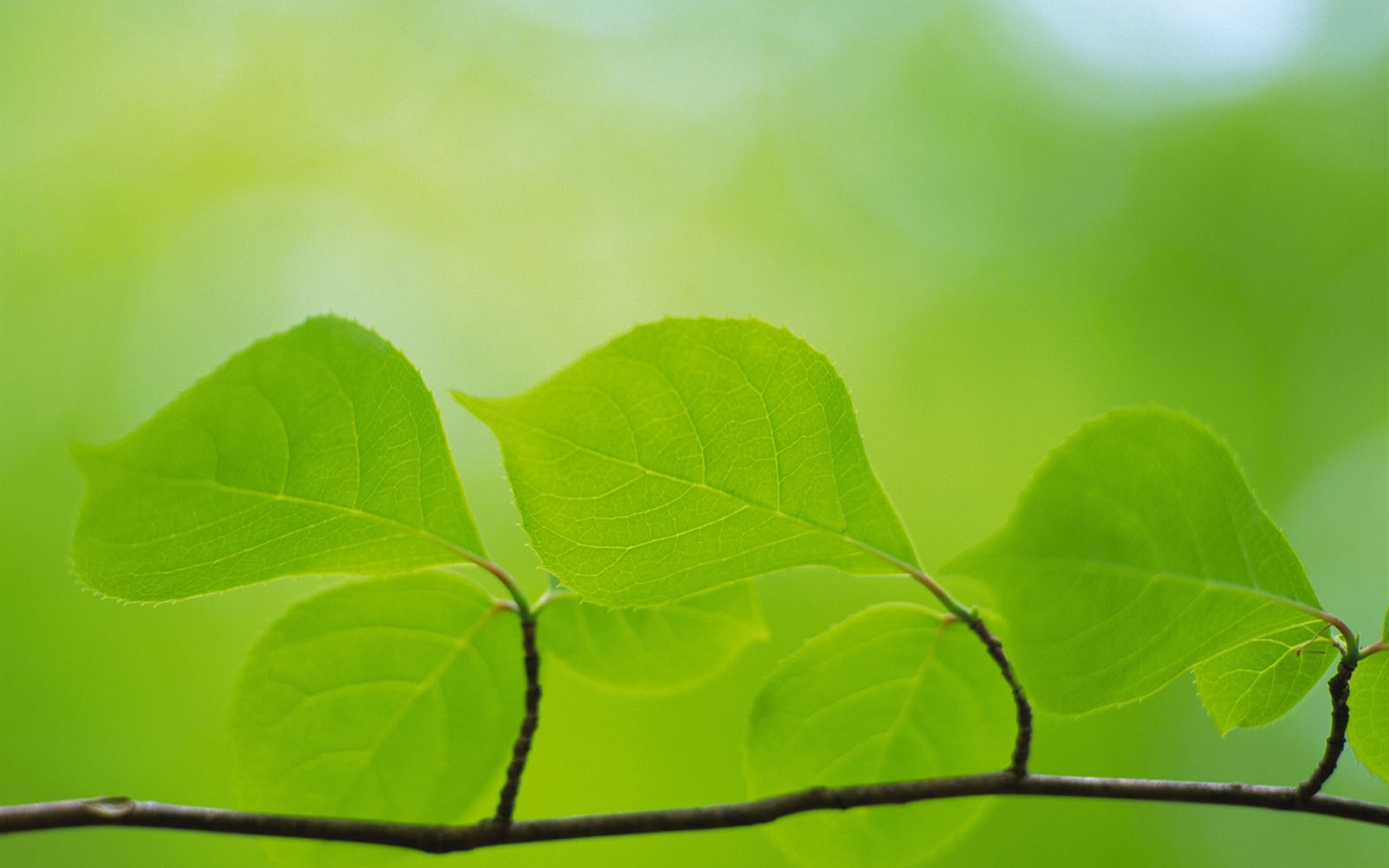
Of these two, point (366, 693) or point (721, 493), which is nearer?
point (721, 493)

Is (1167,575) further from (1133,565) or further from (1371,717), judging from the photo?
(1371,717)

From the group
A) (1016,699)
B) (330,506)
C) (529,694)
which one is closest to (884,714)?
(1016,699)

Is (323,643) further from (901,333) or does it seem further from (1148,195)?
(1148,195)

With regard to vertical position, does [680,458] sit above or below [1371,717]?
above

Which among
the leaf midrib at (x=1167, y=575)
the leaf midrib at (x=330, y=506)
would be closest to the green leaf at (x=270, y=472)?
the leaf midrib at (x=330, y=506)

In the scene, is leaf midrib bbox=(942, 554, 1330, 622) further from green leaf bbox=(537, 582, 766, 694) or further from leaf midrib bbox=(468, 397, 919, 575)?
green leaf bbox=(537, 582, 766, 694)

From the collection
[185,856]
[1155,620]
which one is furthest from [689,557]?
[185,856]

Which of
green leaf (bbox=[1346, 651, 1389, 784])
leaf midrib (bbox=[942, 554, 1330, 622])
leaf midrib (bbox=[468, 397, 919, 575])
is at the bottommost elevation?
green leaf (bbox=[1346, 651, 1389, 784])

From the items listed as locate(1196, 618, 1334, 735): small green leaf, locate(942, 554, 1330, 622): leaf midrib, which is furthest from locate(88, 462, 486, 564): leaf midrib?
locate(1196, 618, 1334, 735): small green leaf
